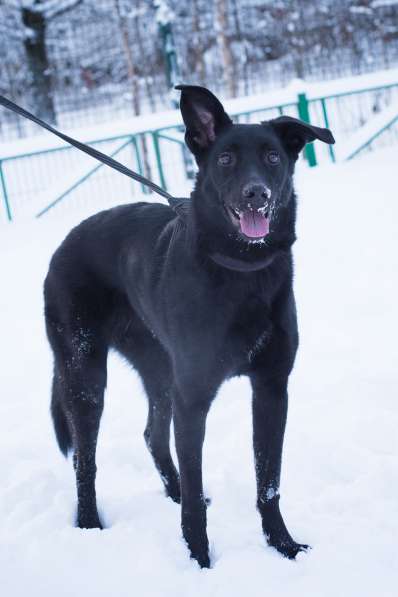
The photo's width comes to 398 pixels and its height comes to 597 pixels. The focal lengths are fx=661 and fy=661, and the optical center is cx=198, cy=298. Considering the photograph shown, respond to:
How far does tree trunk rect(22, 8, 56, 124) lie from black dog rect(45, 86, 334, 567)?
11791 mm

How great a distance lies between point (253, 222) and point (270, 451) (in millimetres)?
873

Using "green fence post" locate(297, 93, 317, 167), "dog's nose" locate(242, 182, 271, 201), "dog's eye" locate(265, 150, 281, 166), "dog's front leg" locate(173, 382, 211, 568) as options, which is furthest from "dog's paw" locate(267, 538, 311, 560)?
"green fence post" locate(297, 93, 317, 167)

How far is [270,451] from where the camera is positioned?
97.7 inches

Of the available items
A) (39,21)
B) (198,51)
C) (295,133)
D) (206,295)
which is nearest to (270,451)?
(206,295)

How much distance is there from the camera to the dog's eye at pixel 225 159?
2.34 metres

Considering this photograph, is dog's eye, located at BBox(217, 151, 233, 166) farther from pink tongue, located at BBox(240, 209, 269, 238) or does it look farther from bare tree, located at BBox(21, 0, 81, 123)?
bare tree, located at BBox(21, 0, 81, 123)

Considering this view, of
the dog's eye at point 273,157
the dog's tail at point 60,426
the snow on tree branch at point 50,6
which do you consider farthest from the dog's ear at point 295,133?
the snow on tree branch at point 50,6

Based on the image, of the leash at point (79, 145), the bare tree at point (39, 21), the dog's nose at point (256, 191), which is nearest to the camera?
the dog's nose at point (256, 191)

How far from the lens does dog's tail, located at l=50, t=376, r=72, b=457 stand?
9.66 feet

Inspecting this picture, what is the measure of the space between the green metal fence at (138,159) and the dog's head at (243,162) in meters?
7.34

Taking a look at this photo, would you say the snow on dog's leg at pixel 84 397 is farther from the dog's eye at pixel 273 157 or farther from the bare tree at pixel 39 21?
the bare tree at pixel 39 21

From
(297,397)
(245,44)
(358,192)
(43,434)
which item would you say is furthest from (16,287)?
(245,44)

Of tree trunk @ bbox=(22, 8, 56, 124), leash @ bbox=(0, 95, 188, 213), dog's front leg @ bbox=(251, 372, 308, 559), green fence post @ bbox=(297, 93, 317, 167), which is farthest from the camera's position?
tree trunk @ bbox=(22, 8, 56, 124)

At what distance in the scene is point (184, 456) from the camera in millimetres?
2338
